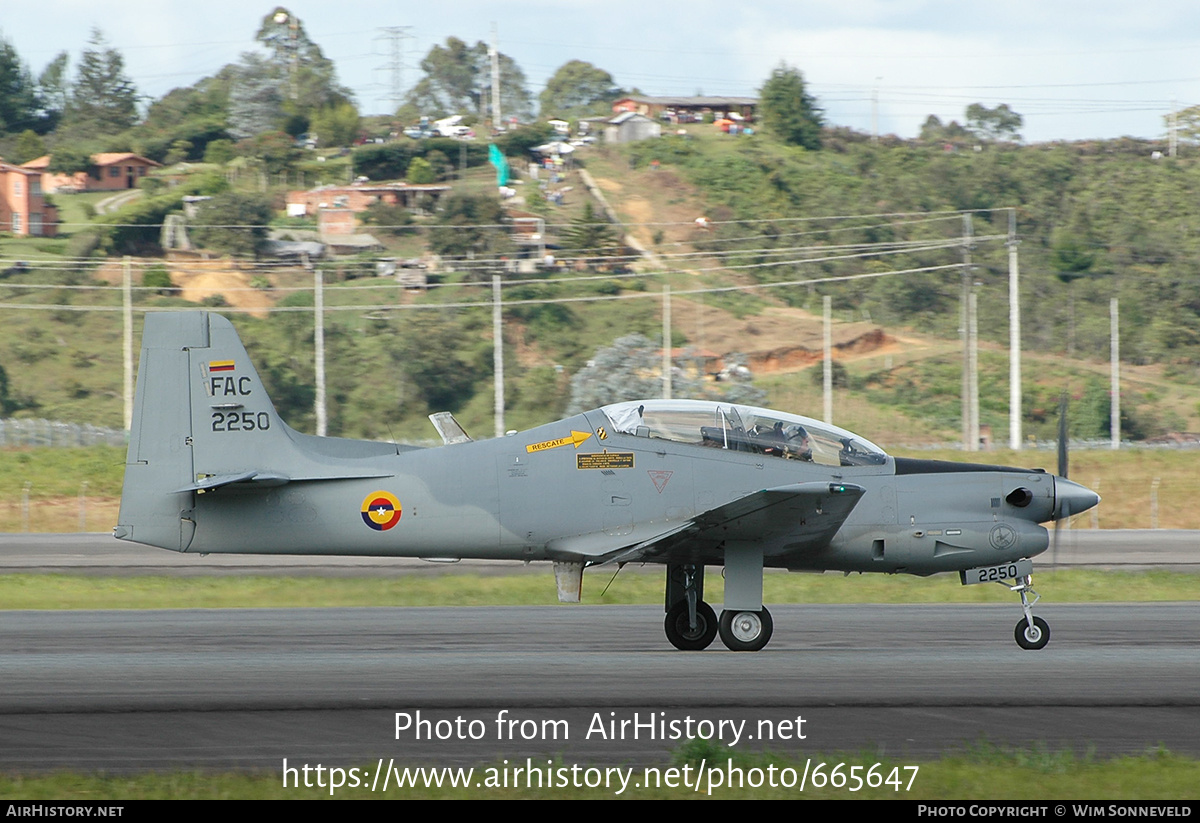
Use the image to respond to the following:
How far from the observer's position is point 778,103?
116375 millimetres

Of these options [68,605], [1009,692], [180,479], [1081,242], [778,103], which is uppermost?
[778,103]

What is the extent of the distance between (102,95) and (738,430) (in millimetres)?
120653

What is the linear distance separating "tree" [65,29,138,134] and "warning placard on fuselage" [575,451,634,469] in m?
112

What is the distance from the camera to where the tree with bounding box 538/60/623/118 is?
477ft

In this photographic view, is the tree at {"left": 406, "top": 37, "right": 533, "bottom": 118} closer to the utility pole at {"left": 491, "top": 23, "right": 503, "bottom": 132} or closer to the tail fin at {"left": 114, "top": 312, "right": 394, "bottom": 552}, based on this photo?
the utility pole at {"left": 491, "top": 23, "right": 503, "bottom": 132}

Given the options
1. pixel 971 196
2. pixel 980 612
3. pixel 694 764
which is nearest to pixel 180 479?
pixel 694 764

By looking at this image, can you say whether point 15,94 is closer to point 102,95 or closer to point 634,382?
point 102,95

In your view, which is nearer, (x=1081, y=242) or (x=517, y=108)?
(x=1081, y=242)

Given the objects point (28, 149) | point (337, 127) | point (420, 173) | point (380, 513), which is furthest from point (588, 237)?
point (380, 513)

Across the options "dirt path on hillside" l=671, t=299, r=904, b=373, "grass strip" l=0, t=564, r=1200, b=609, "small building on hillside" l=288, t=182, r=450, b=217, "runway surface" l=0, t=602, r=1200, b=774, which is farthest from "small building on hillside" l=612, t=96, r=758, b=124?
"runway surface" l=0, t=602, r=1200, b=774

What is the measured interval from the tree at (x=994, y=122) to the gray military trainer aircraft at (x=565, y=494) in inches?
5042
